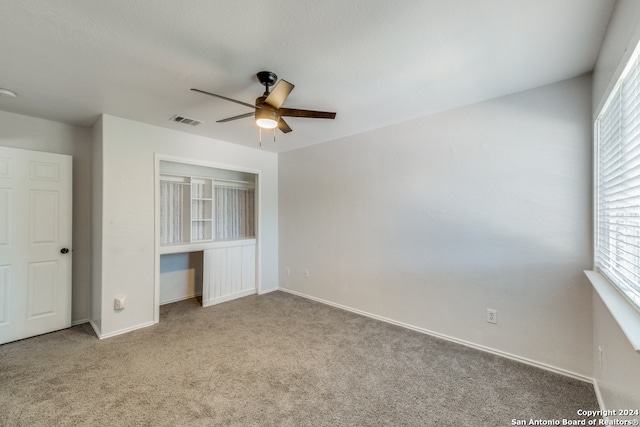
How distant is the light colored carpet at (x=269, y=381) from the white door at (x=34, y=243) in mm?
259

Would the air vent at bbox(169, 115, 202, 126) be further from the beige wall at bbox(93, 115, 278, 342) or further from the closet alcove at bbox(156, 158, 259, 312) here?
the closet alcove at bbox(156, 158, 259, 312)

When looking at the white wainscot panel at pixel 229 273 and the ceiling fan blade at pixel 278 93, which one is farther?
the white wainscot panel at pixel 229 273

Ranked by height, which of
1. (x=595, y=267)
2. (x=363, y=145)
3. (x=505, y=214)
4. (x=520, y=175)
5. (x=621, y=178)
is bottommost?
(x=595, y=267)

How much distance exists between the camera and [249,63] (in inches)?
74.9

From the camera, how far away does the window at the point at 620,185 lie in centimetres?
127

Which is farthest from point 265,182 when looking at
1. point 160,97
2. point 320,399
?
point 320,399

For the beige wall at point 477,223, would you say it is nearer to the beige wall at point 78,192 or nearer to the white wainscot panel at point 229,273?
the white wainscot panel at point 229,273

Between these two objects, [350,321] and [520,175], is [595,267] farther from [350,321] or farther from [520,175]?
[350,321]

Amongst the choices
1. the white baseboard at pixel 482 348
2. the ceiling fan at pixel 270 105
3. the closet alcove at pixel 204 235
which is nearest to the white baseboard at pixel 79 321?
the closet alcove at pixel 204 235

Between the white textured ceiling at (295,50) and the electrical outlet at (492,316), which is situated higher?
the white textured ceiling at (295,50)

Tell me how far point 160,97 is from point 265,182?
2.15 m

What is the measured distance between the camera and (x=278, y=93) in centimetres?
186

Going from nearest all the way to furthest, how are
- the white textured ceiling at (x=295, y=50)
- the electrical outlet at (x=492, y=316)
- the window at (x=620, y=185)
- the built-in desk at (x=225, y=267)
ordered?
the window at (x=620, y=185) < the white textured ceiling at (x=295, y=50) < the electrical outlet at (x=492, y=316) < the built-in desk at (x=225, y=267)

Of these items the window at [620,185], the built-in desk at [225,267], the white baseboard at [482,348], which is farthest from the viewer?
the built-in desk at [225,267]
